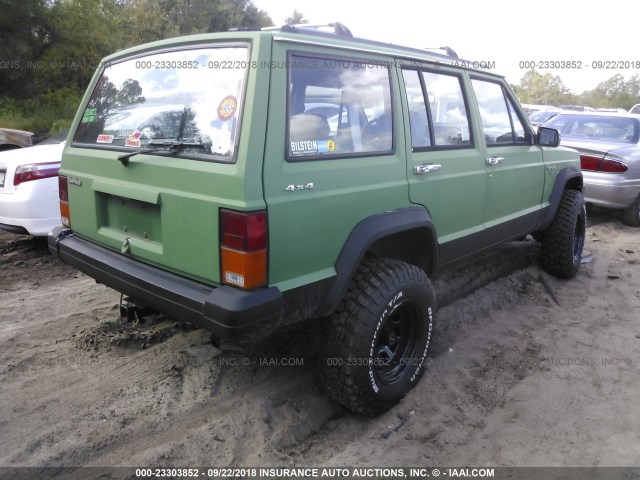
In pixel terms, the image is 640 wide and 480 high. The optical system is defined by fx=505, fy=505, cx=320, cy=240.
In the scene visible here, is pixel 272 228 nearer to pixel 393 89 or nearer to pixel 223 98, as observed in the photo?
pixel 223 98

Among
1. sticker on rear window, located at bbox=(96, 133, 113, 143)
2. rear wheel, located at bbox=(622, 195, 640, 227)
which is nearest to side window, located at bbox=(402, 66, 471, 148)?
sticker on rear window, located at bbox=(96, 133, 113, 143)

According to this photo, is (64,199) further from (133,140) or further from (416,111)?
(416,111)

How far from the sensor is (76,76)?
1764 centimetres

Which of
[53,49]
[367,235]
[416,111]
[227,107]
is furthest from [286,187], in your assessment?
[53,49]

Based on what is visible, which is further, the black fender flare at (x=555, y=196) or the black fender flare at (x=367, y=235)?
the black fender flare at (x=555, y=196)

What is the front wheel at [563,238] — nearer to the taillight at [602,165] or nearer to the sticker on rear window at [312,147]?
the taillight at [602,165]

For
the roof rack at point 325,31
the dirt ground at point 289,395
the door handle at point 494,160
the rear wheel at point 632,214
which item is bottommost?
the dirt ground at point 289,395

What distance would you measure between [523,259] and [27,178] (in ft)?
16.4

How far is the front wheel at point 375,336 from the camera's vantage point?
2.61 meters

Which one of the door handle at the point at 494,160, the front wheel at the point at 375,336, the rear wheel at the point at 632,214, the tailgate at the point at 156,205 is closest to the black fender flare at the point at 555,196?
the door handle at the point at 494,160

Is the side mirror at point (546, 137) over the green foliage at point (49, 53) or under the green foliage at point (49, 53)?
under

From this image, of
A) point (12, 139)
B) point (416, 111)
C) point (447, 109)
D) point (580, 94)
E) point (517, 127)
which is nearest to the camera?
point (416, 111)

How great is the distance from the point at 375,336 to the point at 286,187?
957mm

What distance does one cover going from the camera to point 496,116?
386 cm
